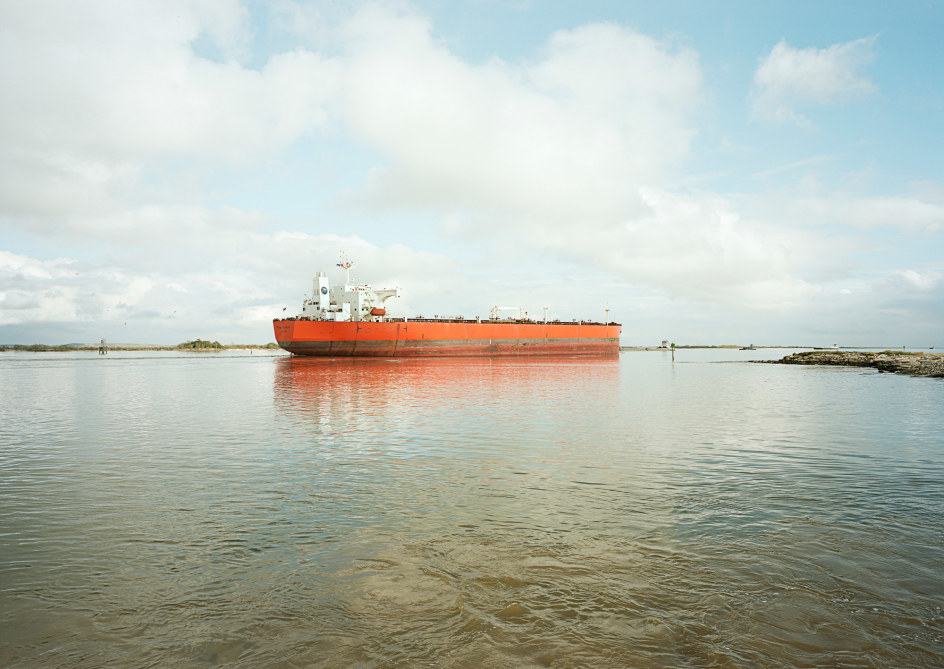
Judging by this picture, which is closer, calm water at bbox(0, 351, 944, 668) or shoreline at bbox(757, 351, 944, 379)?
calm water at bbox(0, 351, 944, 668)

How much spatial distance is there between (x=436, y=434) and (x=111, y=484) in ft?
21.7

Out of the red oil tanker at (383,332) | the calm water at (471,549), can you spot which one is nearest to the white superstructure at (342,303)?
the red oil tanker at (383,332)

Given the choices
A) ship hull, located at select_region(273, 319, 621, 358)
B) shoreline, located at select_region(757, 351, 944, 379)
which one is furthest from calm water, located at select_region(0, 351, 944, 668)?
ship hull, located at select_region(273, 319, 621, 358)

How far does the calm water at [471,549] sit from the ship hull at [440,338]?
132 feet

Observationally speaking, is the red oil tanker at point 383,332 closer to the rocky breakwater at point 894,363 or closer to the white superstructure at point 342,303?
the white superstructure at point 342,303

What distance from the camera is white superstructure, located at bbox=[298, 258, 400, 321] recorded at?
185 ft

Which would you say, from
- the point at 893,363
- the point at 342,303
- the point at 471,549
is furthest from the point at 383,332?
the point at 471,549

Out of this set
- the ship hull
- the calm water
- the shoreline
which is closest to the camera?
the calm water

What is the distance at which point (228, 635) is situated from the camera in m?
3.87

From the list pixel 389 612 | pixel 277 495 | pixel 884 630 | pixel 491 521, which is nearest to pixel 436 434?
pixel 277 495

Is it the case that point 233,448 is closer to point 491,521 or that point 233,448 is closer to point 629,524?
point 491,521

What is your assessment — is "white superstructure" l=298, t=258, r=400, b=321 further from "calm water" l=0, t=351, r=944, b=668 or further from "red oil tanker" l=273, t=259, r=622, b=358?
"calm water" l=0, t=351, r=944, b=668

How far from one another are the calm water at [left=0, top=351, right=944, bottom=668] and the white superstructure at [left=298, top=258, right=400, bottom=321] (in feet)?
143

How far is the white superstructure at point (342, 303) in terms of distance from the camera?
185 ft
